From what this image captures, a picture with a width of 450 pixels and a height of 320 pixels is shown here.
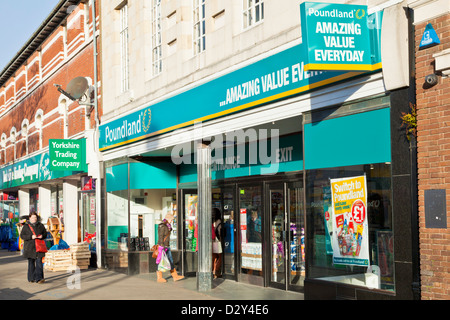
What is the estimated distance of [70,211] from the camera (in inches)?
965

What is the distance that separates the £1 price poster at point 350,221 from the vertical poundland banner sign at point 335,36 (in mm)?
1752

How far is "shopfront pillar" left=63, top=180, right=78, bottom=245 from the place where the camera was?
80.1ft

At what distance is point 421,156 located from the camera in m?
7.81

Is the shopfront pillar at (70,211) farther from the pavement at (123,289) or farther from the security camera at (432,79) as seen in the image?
the security camera at (432,79)

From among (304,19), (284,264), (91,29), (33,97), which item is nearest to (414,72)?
(304,19)

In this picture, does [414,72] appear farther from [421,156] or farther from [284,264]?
[284,264]

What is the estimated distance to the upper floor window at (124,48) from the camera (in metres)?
18.5

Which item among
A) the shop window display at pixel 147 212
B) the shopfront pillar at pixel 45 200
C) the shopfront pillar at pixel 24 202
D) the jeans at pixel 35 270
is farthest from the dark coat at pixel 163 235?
the shopfront pillar at pixel 24 202

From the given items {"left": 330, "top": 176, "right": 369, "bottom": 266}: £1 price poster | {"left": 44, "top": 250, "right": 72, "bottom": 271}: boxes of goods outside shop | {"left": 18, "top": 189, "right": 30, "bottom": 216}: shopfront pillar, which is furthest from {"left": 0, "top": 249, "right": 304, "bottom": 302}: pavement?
{"left": 18, "top": 189, "right": 30, "bottom": 216}: shopfront pillar

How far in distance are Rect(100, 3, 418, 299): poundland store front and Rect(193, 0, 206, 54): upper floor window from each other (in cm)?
131

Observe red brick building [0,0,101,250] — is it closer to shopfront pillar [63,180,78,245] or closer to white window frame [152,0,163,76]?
shopfront pillar [63,180,78,245]

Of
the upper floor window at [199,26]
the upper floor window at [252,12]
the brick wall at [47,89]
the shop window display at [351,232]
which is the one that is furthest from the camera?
the brick wall at [47,89]

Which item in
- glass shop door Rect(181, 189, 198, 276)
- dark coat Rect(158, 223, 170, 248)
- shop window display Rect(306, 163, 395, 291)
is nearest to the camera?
shop window display Rect(306, 163, 395, 291)

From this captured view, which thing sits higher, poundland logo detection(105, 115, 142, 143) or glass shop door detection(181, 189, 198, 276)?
poundland logo detection(105, 115, 142, 143)
